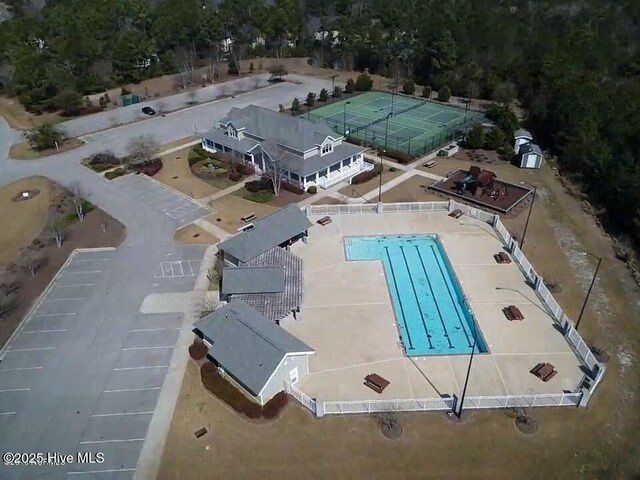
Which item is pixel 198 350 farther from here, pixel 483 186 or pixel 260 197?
pixel 483 186

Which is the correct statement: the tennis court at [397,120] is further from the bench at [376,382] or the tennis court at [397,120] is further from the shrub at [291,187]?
the bench at [376,382]

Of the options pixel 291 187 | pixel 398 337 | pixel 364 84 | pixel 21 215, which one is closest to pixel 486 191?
pixel 291 187

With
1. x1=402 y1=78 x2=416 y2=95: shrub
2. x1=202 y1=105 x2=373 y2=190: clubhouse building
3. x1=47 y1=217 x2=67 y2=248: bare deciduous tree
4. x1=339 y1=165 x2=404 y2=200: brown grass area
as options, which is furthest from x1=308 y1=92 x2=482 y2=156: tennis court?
x1=47 y1=217 x2=67 y2=248: bare deciduous tree

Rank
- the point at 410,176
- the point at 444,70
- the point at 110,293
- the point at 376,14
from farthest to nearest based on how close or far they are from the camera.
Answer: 1. the point at 376,14
2. the point at 444,70
3. the point at 410,176
4. the point at 110,293

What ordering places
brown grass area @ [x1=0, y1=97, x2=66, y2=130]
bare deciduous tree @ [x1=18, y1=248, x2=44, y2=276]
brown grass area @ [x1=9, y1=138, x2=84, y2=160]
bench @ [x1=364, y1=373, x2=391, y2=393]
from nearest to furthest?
bench @ [x1=364, y1=373, x2=391, y2=393] → bare deciduous tree @ [x1=18, y1=248, x2=44, y2=276] → brown grass area @ [x1=9, y1=138, x2=84, y2=160] → brown grass area @ [x1=0, y1=97, x2=66, y2=130]

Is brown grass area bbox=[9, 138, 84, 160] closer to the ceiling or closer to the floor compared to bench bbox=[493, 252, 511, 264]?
closer to the floor

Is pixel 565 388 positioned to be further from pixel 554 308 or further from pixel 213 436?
pixel 213 436

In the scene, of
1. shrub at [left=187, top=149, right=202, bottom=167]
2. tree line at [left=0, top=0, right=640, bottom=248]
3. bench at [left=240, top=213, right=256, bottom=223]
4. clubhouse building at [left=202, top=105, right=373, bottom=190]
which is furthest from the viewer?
tree line at [left=0, top=0, right=640, bottom=248]

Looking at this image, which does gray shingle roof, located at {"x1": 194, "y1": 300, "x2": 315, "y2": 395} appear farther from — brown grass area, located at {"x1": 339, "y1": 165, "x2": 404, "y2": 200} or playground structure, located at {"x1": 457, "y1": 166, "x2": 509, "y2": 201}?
playground structure, located at {"x1": 457, "y1": 166, "x2": 509, "y2": 201}

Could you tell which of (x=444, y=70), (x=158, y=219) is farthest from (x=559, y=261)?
(x=444, y=70)
